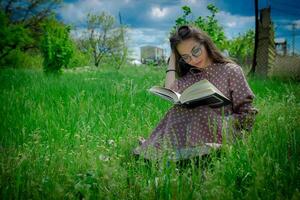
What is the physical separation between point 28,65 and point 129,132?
19.6 m

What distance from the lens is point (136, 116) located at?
429cm

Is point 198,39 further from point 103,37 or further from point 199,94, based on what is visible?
point 103,37

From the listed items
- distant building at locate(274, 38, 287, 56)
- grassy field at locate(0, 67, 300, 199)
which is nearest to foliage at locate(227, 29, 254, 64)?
distant building at locate(274, 38, 287, 56)

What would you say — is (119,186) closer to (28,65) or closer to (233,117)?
(233,117)

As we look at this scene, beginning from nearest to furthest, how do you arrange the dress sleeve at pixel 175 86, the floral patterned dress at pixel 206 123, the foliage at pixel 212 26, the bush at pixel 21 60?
the floral patterned dress at pixel 206 123 → the dress sleeve at pixel 175 86 → the foliage at pixel 212 26 → the bush at pixel 21 60

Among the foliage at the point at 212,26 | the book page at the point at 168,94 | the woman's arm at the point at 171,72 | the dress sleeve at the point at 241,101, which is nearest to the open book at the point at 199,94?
the book page at the point at 168,94

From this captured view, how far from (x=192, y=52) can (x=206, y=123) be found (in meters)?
0.63

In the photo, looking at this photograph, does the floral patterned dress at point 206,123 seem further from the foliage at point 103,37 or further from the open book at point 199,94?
the foliage at point 103,37

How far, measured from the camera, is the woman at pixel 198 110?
2693 mm

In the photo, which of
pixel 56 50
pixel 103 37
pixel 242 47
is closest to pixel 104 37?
pixel 103 37

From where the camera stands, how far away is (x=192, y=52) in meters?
3.10

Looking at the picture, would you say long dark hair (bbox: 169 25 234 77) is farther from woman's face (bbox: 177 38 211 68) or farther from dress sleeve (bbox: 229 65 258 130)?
dress sleeve (bbox: 229 65 258 130)

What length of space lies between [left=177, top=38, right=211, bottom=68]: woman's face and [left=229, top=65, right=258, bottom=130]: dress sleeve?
0.26 m

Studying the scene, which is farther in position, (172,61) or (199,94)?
(172,61)
